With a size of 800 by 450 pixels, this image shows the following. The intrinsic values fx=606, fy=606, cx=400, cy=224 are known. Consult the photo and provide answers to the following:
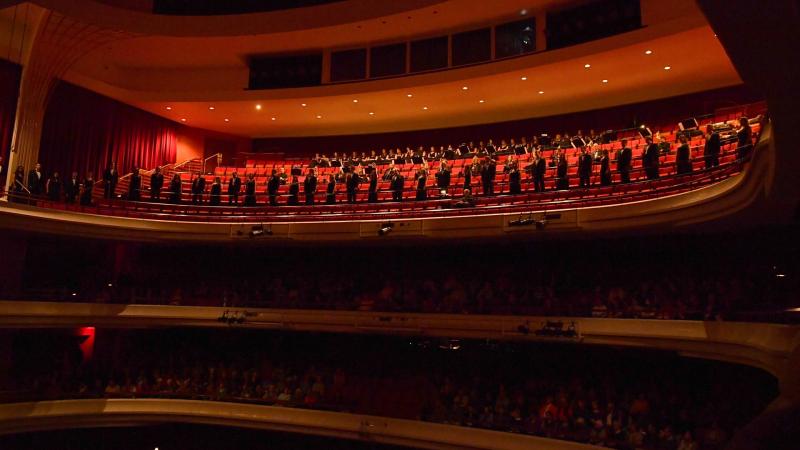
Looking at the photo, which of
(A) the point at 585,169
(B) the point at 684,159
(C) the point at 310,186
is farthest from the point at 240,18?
(B) the point at 684,159

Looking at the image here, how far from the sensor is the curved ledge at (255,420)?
10.3 m

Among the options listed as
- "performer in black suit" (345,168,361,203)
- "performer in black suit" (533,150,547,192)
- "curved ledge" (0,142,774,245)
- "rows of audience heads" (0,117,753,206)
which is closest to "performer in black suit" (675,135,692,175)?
"rows of audience heads" (0,117,753,206)

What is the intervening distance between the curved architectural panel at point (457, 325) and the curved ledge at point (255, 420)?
1671 millimetres

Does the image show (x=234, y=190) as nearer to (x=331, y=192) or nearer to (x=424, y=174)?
(x=331, y=192)

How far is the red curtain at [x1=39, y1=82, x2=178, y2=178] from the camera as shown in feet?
49.4

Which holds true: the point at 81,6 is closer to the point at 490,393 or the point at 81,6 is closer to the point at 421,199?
the point at 421,199

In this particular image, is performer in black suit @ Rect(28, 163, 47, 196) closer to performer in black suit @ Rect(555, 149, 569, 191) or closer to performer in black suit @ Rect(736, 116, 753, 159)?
performer in black suit @ Rect(555, 149, 569, 191)

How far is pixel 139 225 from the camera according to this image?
13.7 metres

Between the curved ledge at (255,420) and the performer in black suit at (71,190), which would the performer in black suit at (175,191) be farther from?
the curved ledge at (255,420)

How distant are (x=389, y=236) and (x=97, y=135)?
9.07m

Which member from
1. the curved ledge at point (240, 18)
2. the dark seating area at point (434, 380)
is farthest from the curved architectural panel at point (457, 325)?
the curved ledge at point (240, 18)

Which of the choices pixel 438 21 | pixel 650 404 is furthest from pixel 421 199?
pixel 650 404

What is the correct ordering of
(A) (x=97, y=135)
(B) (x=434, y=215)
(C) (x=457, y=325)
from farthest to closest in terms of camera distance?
(A) (x=97, y=135), (B) (x=434, y=215), (C) (x=457, y=325)

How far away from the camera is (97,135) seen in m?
16.1
